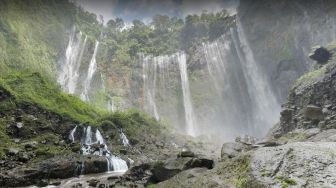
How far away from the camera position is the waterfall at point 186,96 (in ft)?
185

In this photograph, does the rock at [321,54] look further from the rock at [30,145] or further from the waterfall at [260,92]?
the rock at [30,145]

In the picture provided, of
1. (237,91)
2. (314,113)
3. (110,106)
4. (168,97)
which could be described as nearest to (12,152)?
(314,113)

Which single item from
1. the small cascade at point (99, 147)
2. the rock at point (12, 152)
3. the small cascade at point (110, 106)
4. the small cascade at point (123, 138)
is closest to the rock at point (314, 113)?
the small cascade at point (99, 147)

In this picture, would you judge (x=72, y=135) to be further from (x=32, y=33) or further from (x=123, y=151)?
(x=32, y=33)

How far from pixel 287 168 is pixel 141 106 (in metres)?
52.5

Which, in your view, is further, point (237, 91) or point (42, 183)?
point (237, 91)

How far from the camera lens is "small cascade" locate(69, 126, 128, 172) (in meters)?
23.0

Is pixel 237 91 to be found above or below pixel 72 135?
above

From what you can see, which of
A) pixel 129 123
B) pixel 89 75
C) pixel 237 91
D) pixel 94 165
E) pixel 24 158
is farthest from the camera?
pixel 237 91

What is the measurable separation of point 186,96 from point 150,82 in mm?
7449

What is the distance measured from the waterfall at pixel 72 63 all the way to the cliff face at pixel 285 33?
31494mm

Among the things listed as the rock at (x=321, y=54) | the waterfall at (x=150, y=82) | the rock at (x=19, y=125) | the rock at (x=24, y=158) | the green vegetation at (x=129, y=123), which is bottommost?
the rock at (x=24, y=158)

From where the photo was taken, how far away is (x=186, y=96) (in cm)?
6069

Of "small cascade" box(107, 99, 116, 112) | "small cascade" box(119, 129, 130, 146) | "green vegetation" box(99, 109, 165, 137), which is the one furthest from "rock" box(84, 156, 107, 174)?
"small cascade" box(107, 99, 116, 112)
